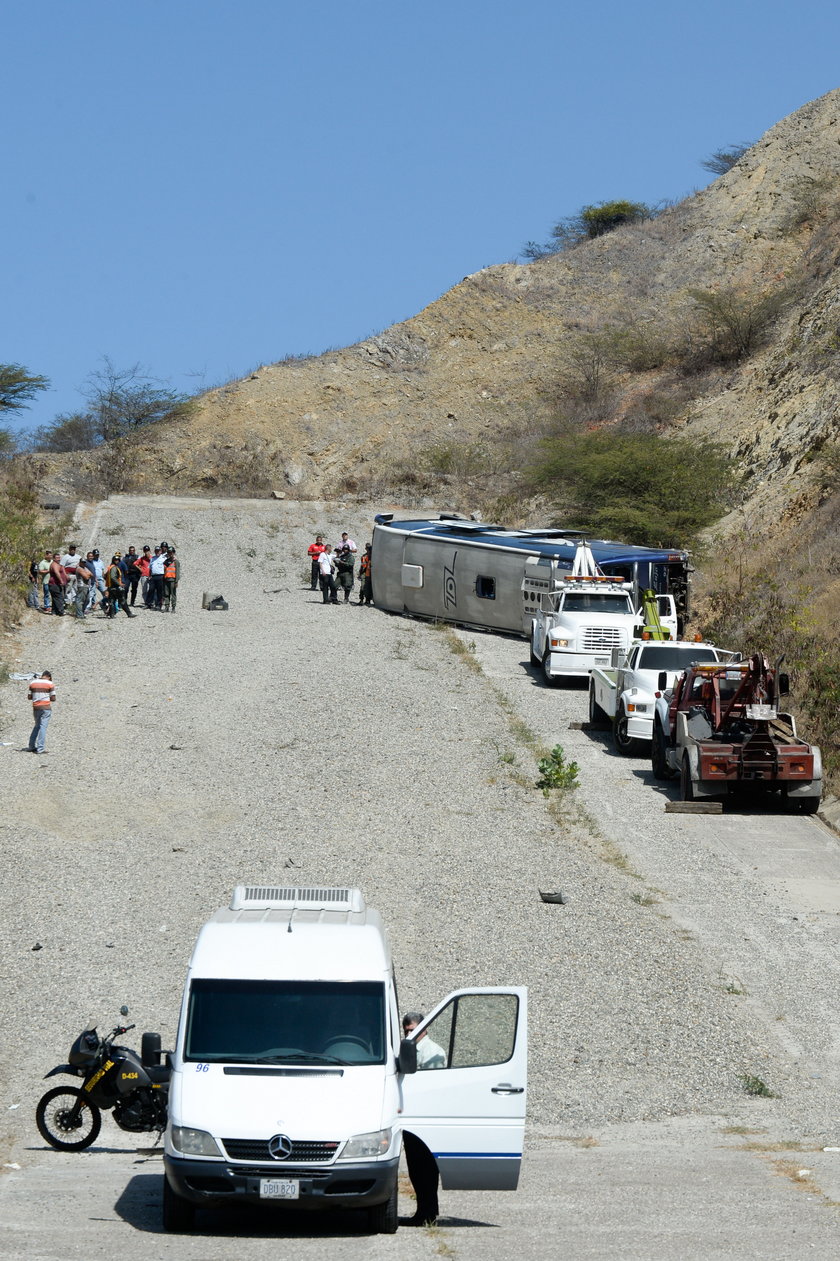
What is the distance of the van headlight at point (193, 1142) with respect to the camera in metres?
8.32

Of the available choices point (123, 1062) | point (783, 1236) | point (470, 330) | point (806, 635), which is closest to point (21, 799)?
point (123, 1062)

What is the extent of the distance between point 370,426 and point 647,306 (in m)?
16.9

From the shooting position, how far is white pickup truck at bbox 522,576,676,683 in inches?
1213

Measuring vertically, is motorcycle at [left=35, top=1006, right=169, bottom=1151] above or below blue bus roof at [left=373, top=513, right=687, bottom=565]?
below

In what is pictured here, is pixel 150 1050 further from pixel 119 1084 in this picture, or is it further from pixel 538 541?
pixel 538 541

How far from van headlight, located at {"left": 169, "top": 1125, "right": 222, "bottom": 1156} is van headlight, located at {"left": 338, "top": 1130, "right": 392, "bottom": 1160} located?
0.73m

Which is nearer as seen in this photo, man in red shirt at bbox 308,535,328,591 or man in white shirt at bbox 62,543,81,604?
man in white shirt at bbox 62,543,81,604

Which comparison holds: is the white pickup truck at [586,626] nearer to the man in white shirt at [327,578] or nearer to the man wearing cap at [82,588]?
the man in white shirt at [327,578]

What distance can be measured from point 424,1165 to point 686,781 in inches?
534

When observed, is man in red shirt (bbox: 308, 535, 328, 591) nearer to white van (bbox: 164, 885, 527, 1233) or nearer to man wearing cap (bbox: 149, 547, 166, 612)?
man wearing cap (bbox: 149, 547, 166, 612)

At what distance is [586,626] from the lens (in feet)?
101

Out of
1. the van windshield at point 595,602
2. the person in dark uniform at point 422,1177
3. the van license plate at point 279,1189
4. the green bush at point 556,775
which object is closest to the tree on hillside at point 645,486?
the van windshield at point 595,602

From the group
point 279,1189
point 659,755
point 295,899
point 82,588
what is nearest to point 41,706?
point 659,755

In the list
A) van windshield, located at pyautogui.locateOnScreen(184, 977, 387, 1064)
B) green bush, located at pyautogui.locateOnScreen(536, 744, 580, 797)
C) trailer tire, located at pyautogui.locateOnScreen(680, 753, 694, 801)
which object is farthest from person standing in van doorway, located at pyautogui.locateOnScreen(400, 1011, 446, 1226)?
trailer tire, located at pyautogui.locateOnScreen(680, 753, 694, 801)
